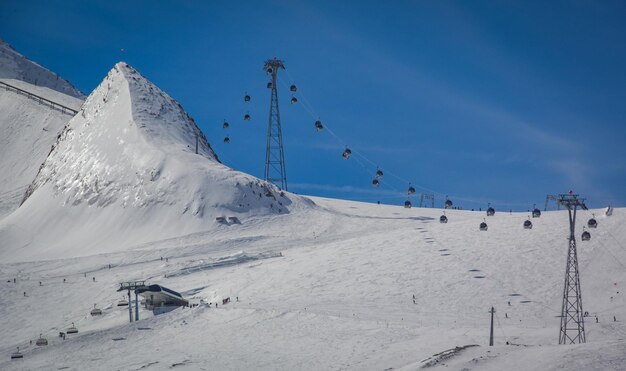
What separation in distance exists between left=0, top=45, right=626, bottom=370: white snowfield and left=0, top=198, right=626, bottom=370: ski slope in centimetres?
20

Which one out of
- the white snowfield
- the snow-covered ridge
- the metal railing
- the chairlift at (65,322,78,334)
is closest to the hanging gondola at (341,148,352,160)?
the white snowfield

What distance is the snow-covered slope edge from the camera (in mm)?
96438

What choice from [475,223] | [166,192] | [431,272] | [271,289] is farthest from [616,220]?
[166,192]

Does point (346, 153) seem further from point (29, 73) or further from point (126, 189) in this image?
point (29, 73)

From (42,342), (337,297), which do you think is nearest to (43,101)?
(42,342)

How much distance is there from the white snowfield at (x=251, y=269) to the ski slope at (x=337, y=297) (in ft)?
0.65

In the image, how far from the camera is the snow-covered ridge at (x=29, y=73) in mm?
178125

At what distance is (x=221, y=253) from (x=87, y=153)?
38.0 metres

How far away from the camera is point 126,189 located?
104 metres

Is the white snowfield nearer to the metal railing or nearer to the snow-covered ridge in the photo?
the metal railing

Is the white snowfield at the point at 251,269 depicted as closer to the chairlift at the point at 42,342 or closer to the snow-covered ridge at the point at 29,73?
the chairlift at the point at 42,342

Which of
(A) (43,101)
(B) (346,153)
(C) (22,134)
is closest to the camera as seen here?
(B) (346,153)

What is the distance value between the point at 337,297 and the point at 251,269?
1354 centimetres

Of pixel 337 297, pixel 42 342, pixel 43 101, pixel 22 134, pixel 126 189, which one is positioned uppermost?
pixel 43 101
